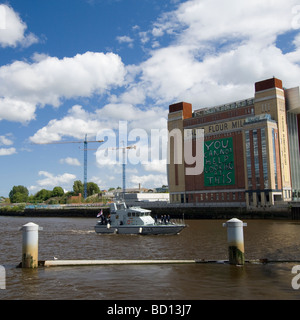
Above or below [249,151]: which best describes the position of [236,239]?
below

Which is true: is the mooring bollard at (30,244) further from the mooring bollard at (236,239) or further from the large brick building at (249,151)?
the large brick building at (249,151)

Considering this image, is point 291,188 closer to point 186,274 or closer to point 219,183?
point 219,183

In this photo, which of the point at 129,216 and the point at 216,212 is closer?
the point at 129,216

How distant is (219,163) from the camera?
117 m

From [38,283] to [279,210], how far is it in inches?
3081

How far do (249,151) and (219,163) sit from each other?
1581cm

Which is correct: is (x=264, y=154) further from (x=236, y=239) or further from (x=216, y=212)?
(x=236, y=239)

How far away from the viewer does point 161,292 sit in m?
13.8

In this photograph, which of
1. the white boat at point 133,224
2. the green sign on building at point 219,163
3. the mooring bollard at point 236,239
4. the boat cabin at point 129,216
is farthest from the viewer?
the green sign on building at point 219,163

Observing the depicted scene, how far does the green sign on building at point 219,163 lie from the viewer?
371 feet

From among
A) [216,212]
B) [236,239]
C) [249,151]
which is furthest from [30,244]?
[249,151]

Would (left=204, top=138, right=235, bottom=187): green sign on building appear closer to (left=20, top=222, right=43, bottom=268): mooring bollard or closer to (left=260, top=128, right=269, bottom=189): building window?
(left=260, top=128, right=269, bottom=189): building window

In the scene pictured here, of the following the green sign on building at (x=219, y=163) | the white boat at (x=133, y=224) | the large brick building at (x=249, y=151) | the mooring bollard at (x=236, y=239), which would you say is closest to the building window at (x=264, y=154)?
the large brick building at (x=249, y=151)

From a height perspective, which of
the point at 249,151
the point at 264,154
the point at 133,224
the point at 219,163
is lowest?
the point at 133,224
